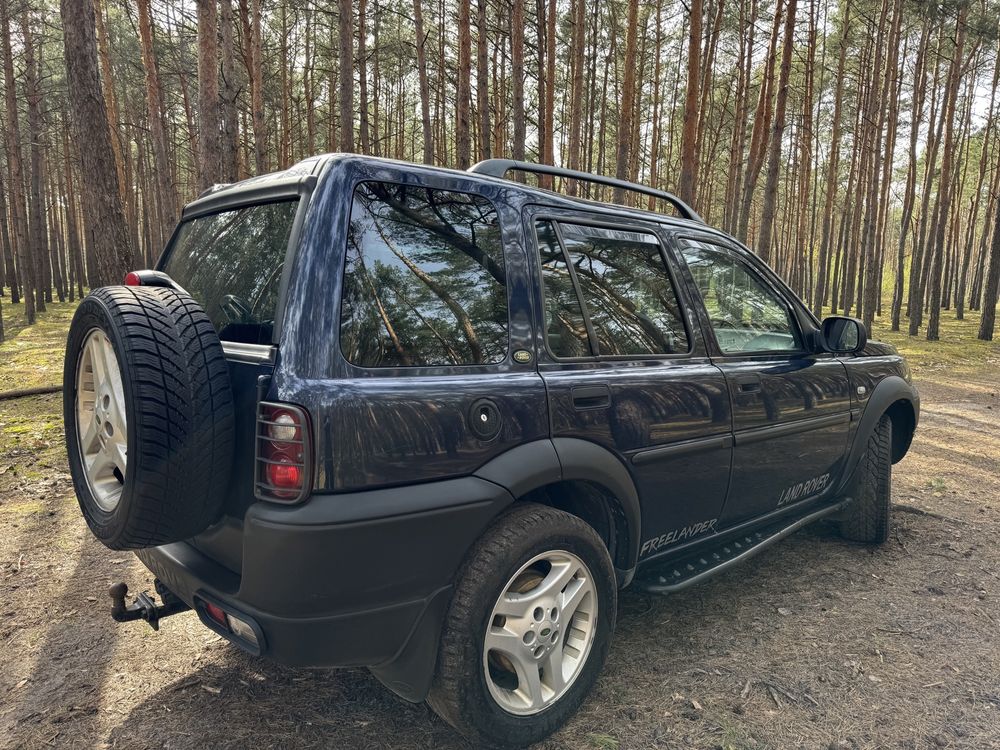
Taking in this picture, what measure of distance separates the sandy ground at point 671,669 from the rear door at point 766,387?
0.57 metres

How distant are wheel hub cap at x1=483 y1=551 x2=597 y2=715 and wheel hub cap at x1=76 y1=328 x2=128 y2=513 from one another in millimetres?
1345

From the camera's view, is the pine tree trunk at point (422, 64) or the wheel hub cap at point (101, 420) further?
the pine tree trunk at point (422, 64)

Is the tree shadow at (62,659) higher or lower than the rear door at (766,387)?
lower

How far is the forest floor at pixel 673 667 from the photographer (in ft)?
7.77

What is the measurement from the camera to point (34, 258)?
19.3m

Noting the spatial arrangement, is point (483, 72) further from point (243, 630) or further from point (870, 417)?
point (243, 630)

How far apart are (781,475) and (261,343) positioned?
8.91 ft

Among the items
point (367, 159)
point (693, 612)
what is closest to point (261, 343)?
point (367, 159)

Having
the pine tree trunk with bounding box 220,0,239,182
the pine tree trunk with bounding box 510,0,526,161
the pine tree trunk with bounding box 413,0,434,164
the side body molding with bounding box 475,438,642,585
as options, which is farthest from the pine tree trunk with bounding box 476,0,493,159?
the side body molding with bounding box 475,438,642,585

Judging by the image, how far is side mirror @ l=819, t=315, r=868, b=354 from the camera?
11.9 ft

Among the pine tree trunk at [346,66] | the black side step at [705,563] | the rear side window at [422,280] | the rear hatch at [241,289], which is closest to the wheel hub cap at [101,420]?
the rear hatch at [241,289]

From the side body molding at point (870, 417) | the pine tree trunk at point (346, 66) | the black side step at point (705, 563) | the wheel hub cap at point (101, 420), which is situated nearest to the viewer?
the wheel hub cap at point (101, 420)

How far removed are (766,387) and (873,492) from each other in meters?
1.53

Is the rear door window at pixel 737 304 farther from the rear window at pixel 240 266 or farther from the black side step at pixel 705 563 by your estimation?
the rear window at pixel 240 266
